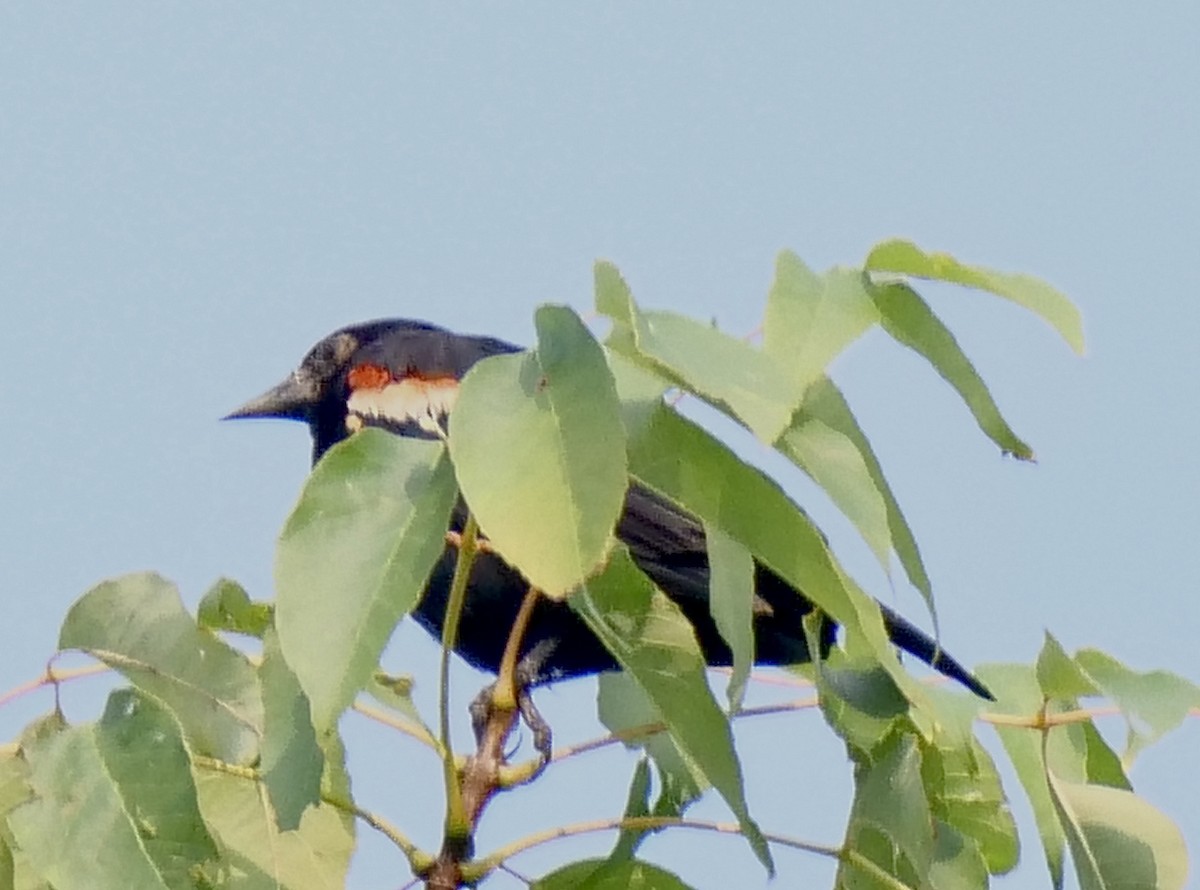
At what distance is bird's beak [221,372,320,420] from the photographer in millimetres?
3604

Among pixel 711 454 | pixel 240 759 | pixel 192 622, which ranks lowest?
pixel 240 759

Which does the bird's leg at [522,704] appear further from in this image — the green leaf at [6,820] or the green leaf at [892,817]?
the green leaf at [6,820]

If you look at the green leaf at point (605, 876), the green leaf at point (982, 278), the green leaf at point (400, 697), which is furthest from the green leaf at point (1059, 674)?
the green leaf at point (400, 697)

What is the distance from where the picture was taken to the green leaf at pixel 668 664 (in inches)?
47.5

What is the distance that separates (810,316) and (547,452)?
0.31m

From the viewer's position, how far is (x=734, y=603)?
126 cm

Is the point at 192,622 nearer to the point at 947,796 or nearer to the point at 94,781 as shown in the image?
the point at 94,781

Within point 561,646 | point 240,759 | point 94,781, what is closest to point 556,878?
point 240,759

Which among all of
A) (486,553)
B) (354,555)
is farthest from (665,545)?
(354,555)

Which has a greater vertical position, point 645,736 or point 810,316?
point 810,316

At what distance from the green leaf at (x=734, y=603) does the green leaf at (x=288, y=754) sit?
11.5 inches

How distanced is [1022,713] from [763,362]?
0.68 meters

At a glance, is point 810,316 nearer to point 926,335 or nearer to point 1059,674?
point 926,335

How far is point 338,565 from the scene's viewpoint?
1.08m
